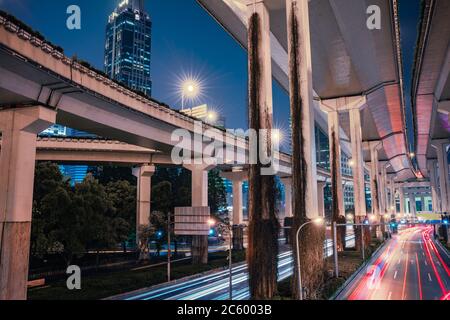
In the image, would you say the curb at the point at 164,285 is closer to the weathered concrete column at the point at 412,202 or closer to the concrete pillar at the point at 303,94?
the concrete pillar at the point at 303,94

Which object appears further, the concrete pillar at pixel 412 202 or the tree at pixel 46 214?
the concrete pillar at pixel 412 202

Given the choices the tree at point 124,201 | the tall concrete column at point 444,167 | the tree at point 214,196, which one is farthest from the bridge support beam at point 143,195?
the tall concrete column at point 444,167

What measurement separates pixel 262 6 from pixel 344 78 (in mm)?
25191

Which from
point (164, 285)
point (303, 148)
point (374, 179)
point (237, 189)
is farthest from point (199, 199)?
point (374, 179)

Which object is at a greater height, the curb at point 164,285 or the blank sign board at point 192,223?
the blank sign board at point 192,223

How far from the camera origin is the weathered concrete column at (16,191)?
68.4 ft

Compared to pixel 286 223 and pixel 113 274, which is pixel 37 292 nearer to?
pixel 113 274

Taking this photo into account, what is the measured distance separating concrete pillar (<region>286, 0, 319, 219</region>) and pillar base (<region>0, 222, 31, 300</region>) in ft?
55.1

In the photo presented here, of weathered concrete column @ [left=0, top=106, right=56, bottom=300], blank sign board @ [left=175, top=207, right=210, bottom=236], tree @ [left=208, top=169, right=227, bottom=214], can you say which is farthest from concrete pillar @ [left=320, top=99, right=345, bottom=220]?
weathered concrete column @ [left=0, top=106, right=56, bottom=300]

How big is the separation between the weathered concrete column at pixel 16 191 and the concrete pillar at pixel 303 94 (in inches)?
628
